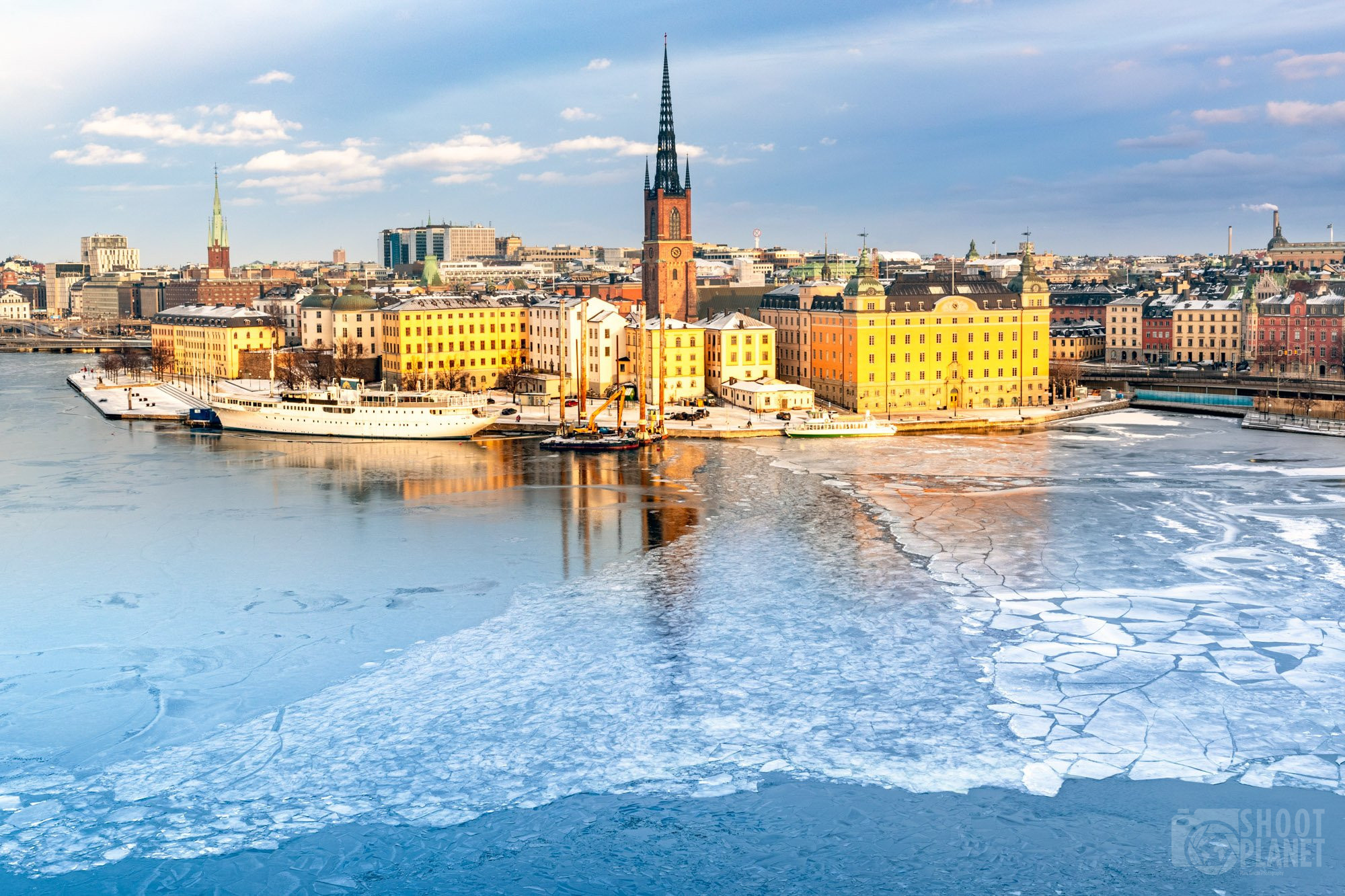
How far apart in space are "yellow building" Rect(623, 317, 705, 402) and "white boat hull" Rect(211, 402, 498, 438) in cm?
683

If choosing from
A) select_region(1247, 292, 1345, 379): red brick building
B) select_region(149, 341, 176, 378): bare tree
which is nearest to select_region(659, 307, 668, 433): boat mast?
select_region(1247, 292, 1345, 379): red brick building

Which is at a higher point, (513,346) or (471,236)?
(471,236)

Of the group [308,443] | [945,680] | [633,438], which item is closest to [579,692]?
[945,680]

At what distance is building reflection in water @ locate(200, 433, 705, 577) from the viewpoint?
2698cm

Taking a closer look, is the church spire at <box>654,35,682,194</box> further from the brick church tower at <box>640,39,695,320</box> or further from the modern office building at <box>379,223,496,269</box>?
the modern office building at <box>379,223,496,269</box>

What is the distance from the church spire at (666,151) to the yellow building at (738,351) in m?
8.31

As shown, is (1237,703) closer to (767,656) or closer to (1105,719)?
(1105,719)

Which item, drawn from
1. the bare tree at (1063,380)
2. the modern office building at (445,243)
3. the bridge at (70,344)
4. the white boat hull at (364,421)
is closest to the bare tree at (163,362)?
the bridge at (70,344)

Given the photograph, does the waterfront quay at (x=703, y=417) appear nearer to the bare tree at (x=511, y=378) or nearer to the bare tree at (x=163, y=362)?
the bare tree at (x=511, y=378)

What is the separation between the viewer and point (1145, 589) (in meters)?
21.0

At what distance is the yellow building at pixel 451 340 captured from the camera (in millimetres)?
59812

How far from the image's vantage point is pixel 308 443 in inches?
1726

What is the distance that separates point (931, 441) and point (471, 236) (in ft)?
523

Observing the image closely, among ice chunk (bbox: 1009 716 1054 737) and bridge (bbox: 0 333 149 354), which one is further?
bridge (bbox: 0 333 149 354)
